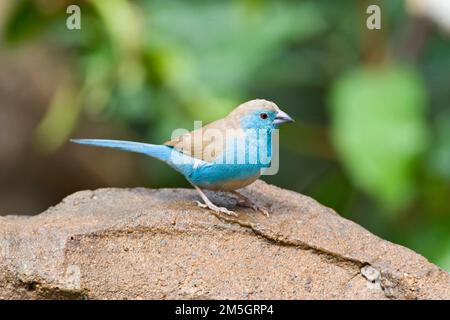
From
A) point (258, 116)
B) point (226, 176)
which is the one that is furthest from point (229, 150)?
point (258, 116)

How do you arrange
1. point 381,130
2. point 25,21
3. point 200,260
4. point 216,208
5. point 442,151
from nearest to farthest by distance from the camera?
point 200,260 → point 216,208 → point 381,130 → point 442,151 → point 25,21

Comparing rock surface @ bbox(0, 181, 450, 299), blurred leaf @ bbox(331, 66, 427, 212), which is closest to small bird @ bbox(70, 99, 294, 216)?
rock surface @ bbox(0, 181, 450, 299)

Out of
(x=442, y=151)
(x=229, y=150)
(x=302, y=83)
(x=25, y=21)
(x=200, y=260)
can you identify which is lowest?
(x=200, y=260)

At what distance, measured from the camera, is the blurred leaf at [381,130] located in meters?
6.34

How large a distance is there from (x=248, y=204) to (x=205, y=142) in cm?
41

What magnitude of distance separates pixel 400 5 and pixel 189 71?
235 centimetres

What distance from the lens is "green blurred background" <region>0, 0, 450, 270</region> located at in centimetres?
655

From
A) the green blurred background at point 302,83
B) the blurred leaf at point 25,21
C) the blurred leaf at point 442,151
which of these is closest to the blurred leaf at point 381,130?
the green blurred background at point 302,83

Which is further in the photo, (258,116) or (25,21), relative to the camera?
(25,21)

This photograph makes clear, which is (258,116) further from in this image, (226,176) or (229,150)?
(226,176)

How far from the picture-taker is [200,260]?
430cm

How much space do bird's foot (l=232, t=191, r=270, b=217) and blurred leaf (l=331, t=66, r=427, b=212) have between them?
5.22 ft
